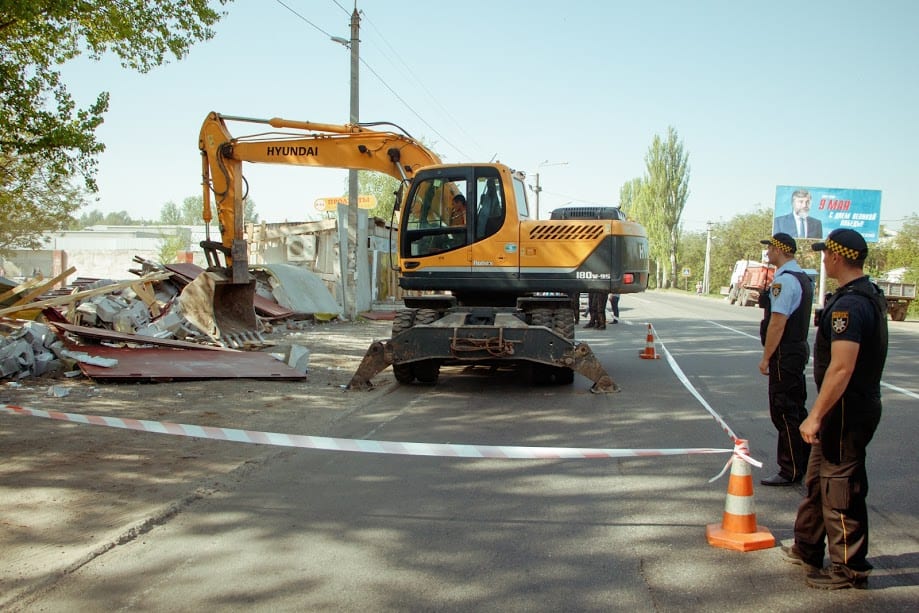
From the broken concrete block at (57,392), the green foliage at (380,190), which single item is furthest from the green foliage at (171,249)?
the broken concrete block at (57,392)

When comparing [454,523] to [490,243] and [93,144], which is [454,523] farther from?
[93,144]

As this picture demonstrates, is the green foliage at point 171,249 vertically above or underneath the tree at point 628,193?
underneath

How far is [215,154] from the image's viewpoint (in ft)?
41.2

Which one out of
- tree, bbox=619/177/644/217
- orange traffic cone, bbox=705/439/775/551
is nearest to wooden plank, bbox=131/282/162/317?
orange traffic cone, bbox=705/439/775/551

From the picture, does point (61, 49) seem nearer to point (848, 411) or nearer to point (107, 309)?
point (107, 309)

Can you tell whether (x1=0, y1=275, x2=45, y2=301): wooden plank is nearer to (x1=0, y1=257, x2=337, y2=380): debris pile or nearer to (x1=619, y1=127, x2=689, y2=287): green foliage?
(x1=0, y1=257, x2=337, y2=380): debris pile

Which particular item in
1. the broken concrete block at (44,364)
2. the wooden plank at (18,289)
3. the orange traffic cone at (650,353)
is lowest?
the orange traffic cone at (650,353)

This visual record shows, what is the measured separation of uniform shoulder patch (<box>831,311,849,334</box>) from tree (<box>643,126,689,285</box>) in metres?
78.2

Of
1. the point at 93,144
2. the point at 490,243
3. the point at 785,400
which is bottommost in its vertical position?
the point at 785,400

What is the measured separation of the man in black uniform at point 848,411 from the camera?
3.68 m

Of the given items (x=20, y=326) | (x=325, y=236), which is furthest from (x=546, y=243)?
(x=325, y=236)

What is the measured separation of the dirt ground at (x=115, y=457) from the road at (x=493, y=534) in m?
0.20

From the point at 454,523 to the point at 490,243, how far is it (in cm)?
594

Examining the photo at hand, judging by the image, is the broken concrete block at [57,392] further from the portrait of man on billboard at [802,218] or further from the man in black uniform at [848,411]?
the portrait of man on billboard at [802,218]
